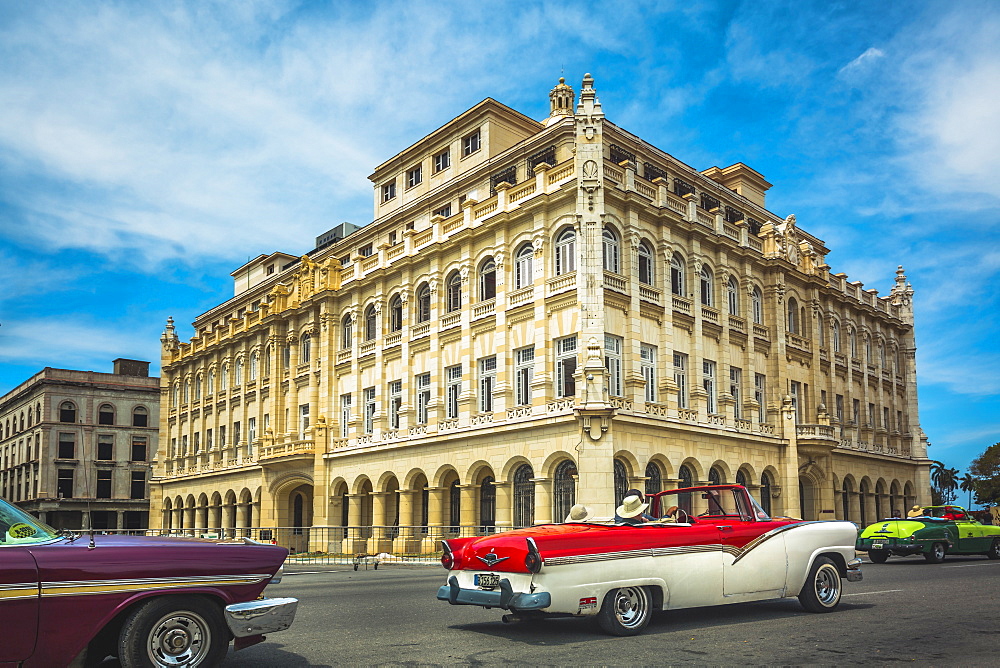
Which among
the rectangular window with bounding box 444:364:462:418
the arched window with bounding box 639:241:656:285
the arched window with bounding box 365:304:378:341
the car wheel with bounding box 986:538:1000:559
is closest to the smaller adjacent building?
the arched window with bounding box 365:304:378:341

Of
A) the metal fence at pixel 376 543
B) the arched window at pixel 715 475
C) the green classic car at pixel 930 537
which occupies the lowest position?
the metal fence at pixel 376 543

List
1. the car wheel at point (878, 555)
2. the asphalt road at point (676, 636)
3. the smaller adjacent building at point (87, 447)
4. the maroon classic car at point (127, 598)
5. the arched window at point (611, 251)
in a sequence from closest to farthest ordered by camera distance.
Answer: the maroon classic car at point (127, 598), the asphalt road at point (676, 636), the car wheel at point (878, 555), the arched window at point (611, 251), the smaller adjacent building at point (87, 447)

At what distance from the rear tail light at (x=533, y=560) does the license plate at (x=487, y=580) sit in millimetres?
536

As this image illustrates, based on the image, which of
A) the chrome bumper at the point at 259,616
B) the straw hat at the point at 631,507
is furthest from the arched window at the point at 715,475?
the chrome bumper at the point at 259,616

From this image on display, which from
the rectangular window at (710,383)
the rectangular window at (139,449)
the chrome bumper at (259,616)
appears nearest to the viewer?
the chrome bumper at (259,616)

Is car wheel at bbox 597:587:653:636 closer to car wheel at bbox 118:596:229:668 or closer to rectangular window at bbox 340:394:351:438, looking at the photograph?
car wheel at bbox 118:596:229:668

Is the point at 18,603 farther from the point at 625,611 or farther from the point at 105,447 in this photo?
the point at 105,447

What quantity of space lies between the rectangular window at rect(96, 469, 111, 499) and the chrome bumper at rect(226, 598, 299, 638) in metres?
74.4

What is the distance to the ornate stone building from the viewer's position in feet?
94.4

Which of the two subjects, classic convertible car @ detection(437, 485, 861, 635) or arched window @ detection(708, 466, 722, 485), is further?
arched window @ detection(708, 466, 722, 485)

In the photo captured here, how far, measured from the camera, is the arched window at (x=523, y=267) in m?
30.8

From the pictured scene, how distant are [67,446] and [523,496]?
5813cm

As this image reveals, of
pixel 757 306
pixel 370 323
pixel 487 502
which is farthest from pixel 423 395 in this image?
pixel 757 306

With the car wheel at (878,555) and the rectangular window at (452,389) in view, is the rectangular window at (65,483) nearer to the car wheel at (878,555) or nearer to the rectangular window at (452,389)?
the rectangular window at (452,389)
